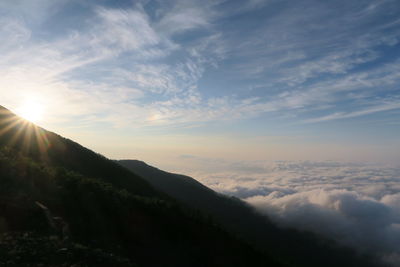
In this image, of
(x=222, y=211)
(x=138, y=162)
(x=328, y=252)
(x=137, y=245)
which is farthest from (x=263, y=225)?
(x=137, y=245)

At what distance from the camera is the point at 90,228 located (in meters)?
21.1

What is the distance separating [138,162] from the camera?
7264 inches

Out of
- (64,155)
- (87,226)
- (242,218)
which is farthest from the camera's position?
(242,218)

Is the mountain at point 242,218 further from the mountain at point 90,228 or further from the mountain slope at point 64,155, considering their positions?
the mountain at point 90,228

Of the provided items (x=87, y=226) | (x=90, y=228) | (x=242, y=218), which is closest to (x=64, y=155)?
(x=87, y=226)

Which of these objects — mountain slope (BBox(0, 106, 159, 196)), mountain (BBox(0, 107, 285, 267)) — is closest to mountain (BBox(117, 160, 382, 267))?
mountain slope (BBox(0, 106, 159, 196))

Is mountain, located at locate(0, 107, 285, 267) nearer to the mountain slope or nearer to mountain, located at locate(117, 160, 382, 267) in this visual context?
the mountain slope

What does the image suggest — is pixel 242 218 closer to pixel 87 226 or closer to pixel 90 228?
pixel 90 228

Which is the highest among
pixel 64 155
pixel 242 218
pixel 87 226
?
pixel 64 155

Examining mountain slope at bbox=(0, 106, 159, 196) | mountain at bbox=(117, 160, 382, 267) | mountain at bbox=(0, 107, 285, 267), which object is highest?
mountain slope at bbox=(0, 106, 159, 196)

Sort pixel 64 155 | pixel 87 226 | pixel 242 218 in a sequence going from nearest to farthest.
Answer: pixel 87 226 → pixel 64 155 → pixel 242 218

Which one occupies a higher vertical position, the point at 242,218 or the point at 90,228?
the point at 90,228

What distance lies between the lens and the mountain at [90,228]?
11555 mm

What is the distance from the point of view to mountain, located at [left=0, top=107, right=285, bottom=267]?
37.9 feet
